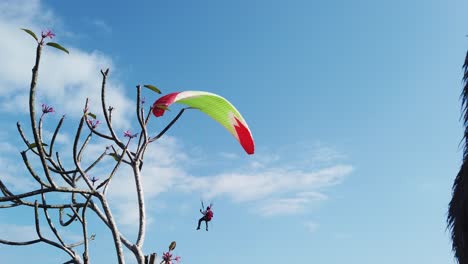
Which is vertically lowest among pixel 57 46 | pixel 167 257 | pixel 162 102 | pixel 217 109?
pixel 167 257

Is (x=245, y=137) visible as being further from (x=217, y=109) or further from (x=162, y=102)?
(x=162, y=102)

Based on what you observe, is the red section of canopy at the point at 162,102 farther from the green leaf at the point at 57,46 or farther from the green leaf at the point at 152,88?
the green leaf at the point at 57,46

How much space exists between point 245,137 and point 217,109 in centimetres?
69

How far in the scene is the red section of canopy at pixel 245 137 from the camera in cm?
719

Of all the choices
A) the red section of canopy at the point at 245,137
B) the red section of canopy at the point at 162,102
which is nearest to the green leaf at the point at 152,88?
the red section of canopy at the point at 162,102

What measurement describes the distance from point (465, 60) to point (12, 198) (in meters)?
6.21

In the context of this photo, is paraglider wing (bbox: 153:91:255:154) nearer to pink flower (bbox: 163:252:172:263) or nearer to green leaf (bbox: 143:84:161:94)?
green leaf (bbox: 143:84:161:94)

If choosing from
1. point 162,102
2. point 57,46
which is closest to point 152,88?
point 162,102

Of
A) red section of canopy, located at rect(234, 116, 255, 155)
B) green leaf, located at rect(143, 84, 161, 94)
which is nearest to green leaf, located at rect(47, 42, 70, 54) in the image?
green leaf, located at rect(143, 84, 161, 94)

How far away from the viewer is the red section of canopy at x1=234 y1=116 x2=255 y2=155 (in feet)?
23.6

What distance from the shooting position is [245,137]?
7.39m

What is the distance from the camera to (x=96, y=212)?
6.03 metres

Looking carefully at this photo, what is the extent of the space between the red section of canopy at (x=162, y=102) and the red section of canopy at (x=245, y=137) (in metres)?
1.01

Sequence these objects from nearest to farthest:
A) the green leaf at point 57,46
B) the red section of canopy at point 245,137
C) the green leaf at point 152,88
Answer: the green leaf at point 57,46 → the green leaf at point 152,88 → the red section of canopy at point 245,137
